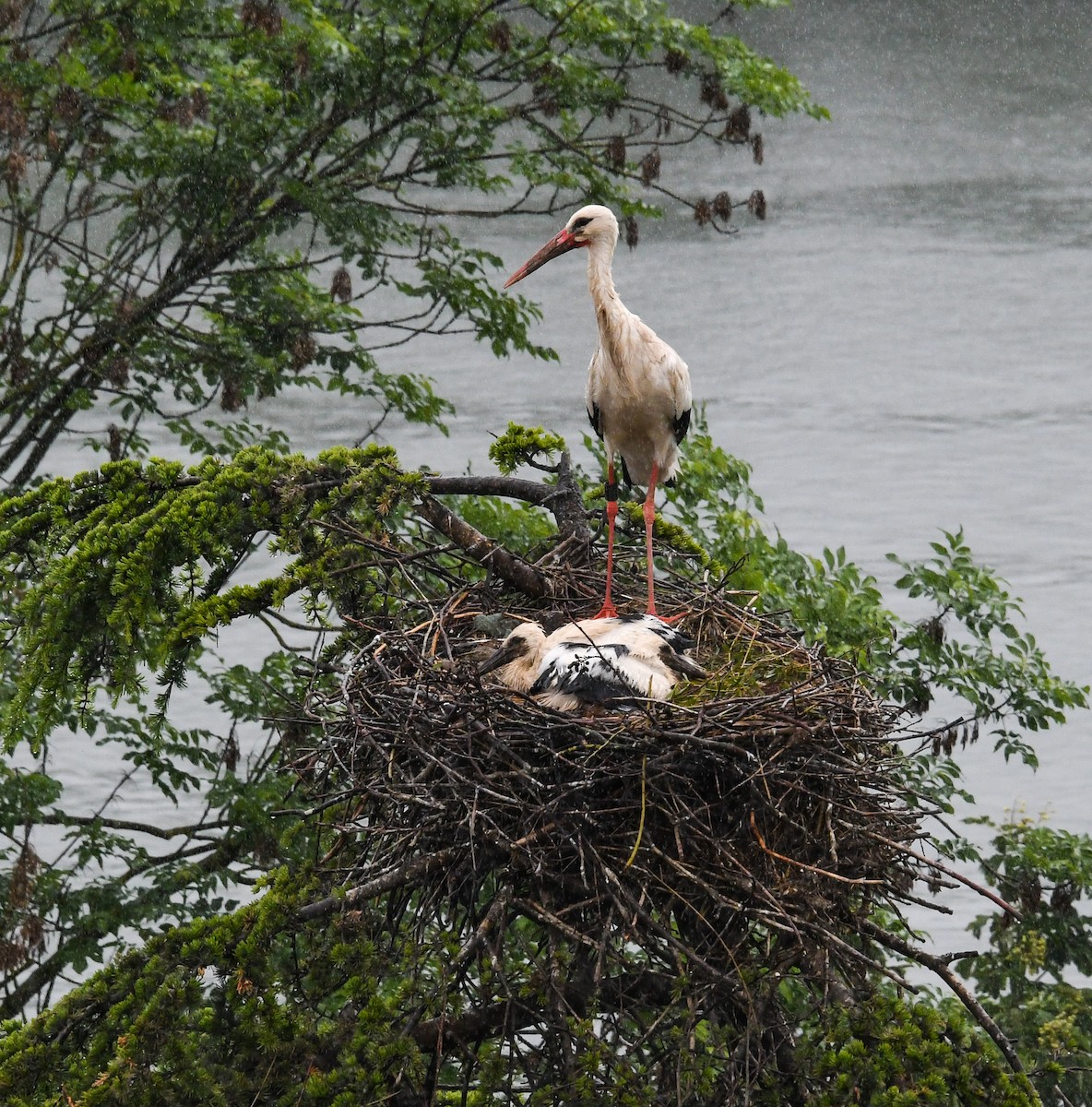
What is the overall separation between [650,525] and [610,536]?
24 cm

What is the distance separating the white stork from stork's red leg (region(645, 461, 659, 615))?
0.44 metres

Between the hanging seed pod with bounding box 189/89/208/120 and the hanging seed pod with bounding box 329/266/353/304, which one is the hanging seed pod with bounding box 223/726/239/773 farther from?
the hanging seed pod with bounding box 189/89/208/120

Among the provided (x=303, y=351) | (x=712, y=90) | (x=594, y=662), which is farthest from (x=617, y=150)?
(x=594, y=662)

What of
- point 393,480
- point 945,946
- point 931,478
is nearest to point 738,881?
point 393,480

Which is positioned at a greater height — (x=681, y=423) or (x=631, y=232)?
(x=631, y=232)

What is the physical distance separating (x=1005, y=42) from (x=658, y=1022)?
2641 cm

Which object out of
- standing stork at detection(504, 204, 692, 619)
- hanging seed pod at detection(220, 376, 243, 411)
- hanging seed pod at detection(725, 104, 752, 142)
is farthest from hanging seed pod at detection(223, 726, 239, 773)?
hanging seed pod at detection(725, 104, 752, 142)

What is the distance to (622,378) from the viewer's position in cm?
552

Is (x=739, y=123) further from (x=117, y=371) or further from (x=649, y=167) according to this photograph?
(x=117, y=371)

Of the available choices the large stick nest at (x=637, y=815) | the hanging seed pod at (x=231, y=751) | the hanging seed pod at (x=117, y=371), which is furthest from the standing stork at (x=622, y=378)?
the hanging seed pod at (x=117, y=371)

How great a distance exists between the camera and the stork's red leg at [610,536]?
5090 millimetres

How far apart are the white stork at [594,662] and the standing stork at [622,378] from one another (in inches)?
27.8

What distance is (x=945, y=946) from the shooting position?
621 inches

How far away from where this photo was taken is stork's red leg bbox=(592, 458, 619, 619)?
200 inches
